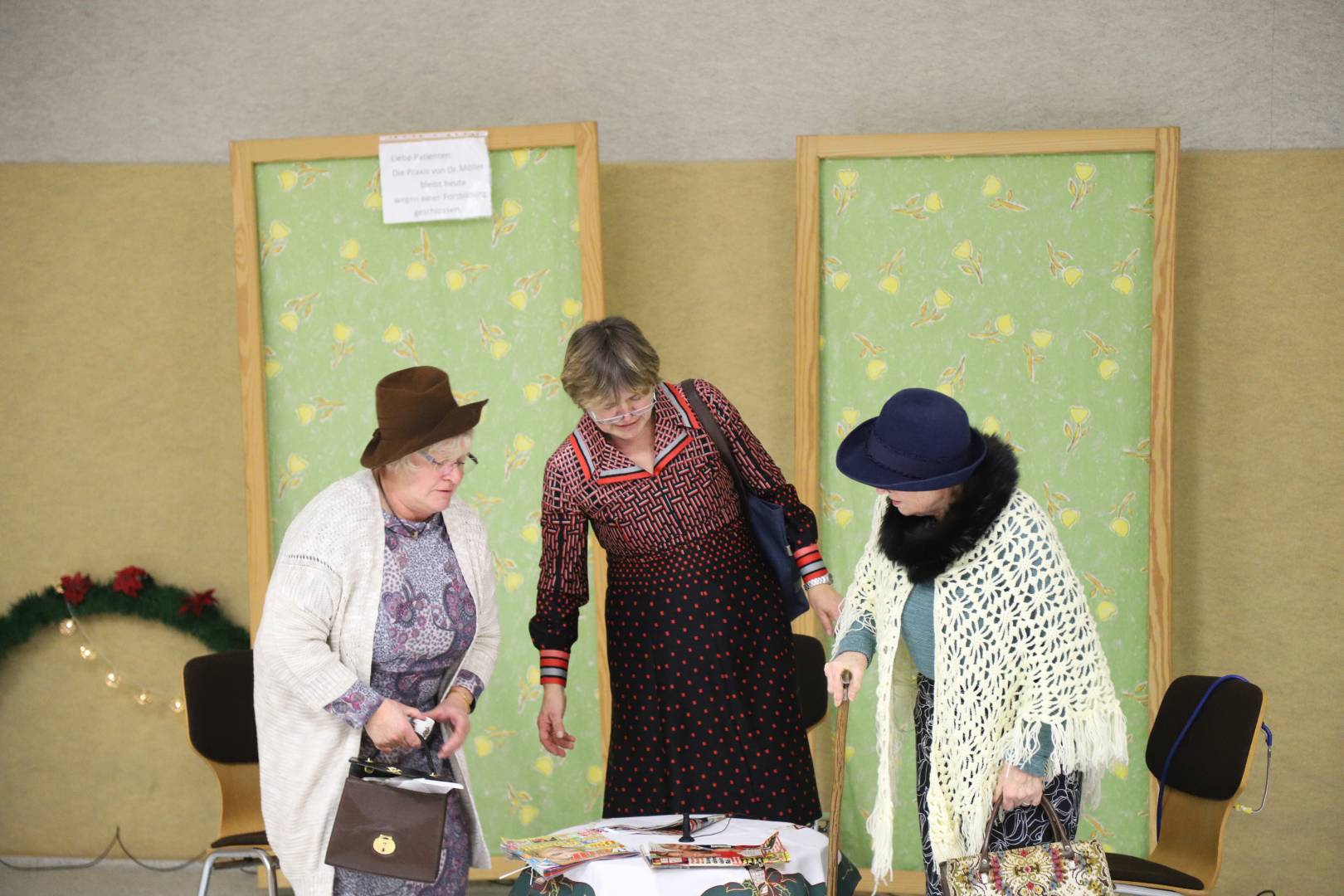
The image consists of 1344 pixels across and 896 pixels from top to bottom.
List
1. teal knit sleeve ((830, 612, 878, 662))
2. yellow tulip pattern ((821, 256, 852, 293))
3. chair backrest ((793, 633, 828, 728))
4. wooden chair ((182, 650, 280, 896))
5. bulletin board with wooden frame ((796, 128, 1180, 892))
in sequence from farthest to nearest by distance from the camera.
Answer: yellow tulip pattern ((821, 256, 852, 293)), bulletin board with wooden frame ((796, 128, 1180, 892)), chair backrest ((793, 633, 828, 728)), wooden chair ((182, 650, 280, 896)), teal knit sleeve ((830, 612, 878, 662))

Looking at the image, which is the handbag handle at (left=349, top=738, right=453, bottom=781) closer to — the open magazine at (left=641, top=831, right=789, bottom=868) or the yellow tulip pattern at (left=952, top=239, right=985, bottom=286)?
the open magazine at (left=641, top=831, right=789, bottom=868)

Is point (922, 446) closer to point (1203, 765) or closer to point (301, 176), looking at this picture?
point (1203, 765)

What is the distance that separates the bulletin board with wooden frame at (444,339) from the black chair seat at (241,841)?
0.99 m

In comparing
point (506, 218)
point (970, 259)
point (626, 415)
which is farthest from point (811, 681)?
point (506, 218)

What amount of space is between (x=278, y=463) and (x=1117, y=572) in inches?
110

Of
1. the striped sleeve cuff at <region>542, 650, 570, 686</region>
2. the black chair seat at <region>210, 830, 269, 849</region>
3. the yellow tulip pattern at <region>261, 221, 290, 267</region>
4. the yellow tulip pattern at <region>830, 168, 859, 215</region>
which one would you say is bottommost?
the black chair seat at <region>210, 830, 269, 849</region>

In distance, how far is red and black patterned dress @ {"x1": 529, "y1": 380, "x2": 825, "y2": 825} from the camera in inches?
110

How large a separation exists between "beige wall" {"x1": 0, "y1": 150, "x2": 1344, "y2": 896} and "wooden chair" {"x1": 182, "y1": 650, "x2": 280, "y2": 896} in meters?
1.14

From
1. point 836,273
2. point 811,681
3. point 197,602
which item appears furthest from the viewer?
point 197,602

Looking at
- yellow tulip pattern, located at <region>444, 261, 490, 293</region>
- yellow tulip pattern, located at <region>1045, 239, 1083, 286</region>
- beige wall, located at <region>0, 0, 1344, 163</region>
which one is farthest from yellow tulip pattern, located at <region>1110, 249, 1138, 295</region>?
yellow tulip pattern, located at <region>444, 261, 490, 293</region>

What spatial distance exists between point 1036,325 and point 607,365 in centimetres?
185

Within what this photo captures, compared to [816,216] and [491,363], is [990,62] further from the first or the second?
[491,363]

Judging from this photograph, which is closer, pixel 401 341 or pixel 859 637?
pixel 859 637

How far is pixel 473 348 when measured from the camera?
4078 mm
